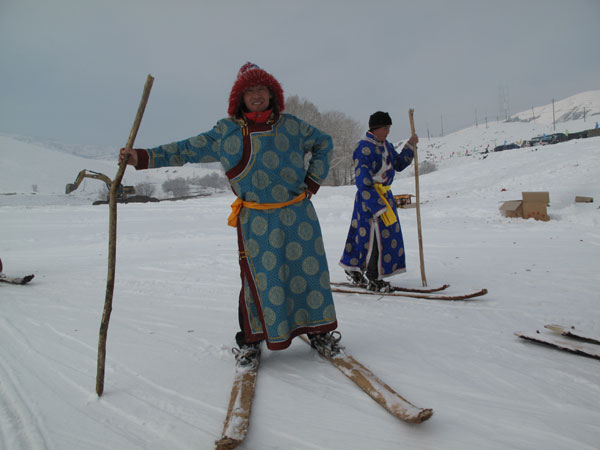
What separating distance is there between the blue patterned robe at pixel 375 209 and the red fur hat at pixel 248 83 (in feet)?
4.53

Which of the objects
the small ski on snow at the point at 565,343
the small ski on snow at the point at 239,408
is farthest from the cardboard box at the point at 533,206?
the small ski on snow at the point at 239,408

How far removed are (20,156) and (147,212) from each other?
120ft

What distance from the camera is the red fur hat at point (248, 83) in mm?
2049

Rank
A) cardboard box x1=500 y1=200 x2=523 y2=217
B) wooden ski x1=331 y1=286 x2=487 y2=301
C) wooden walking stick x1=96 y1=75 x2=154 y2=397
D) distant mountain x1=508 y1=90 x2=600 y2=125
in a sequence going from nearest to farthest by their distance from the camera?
wooden walking stick x1=96 y1=75 x2=154 y2=397
wooden ski x1=331 y1=286 x2=487 y2=301
cardboard box x1=500 y1=200 x2=523 y2=217
distant mountain x1=508 y1=90 x2=600 y2=125

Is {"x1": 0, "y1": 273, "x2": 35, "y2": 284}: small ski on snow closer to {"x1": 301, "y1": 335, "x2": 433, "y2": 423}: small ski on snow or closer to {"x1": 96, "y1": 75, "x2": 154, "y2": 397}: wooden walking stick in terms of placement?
{"x1": 96, "y1": 75, "x2": 154, "y2": 397}: wooden walking stick

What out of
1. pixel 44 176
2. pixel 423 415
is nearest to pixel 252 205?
pixel 423 415

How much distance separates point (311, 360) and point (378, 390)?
1.81ft

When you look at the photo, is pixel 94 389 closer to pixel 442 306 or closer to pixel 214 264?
pixel 442 306

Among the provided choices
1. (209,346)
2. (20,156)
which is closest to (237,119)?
(209,346)

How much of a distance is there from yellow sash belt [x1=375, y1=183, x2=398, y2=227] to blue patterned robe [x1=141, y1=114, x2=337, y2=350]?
1.38m

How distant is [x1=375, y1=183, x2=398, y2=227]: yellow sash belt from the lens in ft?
10.9

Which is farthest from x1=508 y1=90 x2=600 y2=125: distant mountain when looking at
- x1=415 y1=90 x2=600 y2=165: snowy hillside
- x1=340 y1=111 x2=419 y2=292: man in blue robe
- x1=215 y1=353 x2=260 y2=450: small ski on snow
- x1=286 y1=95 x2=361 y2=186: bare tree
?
x1=215 y1=353 x2=260 y2=450: small ski on snow

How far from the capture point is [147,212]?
38.3 feet

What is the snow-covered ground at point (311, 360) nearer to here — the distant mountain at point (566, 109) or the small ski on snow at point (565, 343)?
the small ski on snow at point (565, 343)
